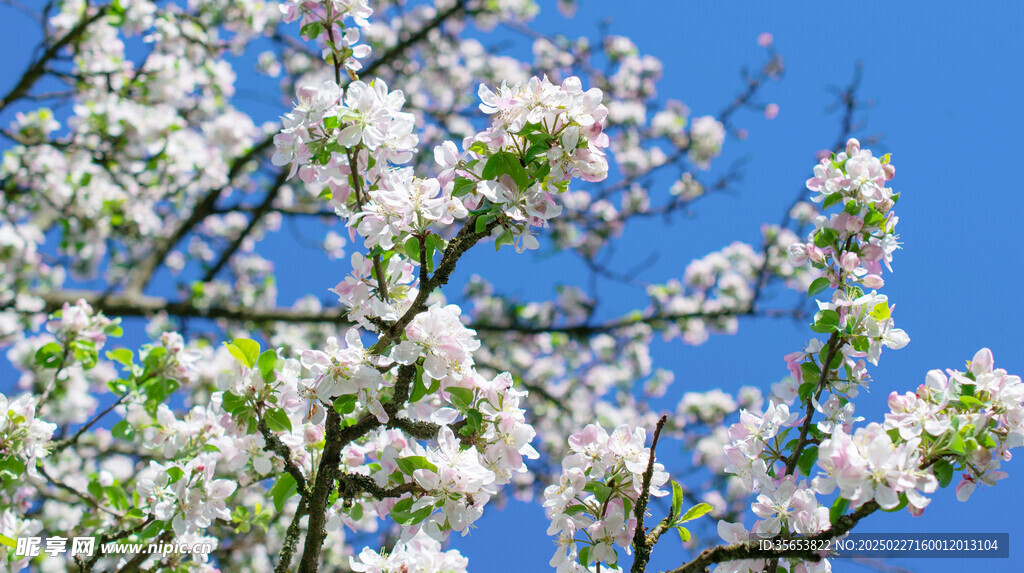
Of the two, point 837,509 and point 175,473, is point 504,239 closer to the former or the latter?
point 837,509

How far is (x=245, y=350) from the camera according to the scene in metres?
1.69

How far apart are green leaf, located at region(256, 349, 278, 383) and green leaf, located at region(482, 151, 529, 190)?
2.34 ft

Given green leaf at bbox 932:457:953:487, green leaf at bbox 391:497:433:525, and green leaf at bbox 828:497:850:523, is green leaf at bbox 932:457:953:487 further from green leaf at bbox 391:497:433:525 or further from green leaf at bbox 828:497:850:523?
green leaf at bbox 391:497:433:525

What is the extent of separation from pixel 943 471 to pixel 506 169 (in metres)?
1.14

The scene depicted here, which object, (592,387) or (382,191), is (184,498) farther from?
(592,387)

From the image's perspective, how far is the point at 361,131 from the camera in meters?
1.59

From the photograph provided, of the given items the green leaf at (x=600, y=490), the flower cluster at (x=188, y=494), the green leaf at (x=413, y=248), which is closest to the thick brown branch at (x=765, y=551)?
the green leaf at (x=600, y=490)

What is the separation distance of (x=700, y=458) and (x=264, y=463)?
6.58 meters

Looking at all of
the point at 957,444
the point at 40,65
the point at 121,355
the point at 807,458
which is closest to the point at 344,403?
the point at 807,458

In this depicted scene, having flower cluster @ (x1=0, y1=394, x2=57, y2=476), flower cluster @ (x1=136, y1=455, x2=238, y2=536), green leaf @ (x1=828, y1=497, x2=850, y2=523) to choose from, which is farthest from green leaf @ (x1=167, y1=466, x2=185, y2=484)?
green leaf @ (x1=828, y1=497, x2=850, y2=523)

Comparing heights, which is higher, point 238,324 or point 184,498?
point 238,324

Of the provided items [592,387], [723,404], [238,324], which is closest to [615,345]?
[592,387]

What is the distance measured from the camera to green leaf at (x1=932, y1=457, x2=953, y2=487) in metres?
1.38

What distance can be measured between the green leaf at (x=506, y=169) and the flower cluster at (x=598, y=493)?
2.09 ft
